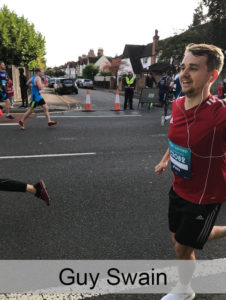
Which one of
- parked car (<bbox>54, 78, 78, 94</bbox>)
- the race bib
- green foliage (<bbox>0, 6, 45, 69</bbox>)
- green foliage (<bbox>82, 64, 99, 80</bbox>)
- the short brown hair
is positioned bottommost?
the race bib

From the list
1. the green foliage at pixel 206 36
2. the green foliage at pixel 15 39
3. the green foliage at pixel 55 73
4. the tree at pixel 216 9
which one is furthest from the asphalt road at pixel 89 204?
the green foliage at pixel 55 73

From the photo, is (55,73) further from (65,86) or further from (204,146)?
(204,146)

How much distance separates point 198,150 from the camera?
1948 mm

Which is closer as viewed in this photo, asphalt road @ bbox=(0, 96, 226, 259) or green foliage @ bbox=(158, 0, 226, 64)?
asphalt road @ bbox=(0, 96, 226, 259)

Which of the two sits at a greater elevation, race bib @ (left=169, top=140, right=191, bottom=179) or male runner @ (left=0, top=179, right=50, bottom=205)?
race bib @ (left=169, top=140, right=191, bottom=179)

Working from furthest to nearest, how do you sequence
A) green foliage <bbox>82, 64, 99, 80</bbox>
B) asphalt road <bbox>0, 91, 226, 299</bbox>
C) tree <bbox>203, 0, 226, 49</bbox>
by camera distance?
green foliage <bbox>82, 64, 99, 80</bbox> < tree <bbox>203, 0, 226, 49</bbox> < asphalt road <bbox>0, 91, 226, 299</bbox>

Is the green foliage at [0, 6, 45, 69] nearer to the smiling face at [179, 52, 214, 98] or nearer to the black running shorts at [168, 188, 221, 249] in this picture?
the smiling face at [179, 52, 214, 98]

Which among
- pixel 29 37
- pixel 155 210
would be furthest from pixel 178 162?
pixel 29 37

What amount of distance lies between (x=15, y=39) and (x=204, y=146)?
58.7 ft

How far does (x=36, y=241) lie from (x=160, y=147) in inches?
179

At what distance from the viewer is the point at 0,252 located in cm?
277

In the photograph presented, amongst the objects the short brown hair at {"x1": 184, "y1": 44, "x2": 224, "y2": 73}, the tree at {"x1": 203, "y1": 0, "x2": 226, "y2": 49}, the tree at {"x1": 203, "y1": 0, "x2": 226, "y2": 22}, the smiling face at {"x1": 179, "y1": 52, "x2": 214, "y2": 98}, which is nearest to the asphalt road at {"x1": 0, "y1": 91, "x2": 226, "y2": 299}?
the smiling face at {"x1": 179, "y1": 52, "x2": 214, "y2": 98}

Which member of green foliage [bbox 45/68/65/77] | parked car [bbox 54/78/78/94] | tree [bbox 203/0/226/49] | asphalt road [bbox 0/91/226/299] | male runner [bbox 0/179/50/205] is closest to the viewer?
asphalt road [bbox 0/91/226/299]

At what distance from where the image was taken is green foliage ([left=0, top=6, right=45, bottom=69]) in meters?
17.0
